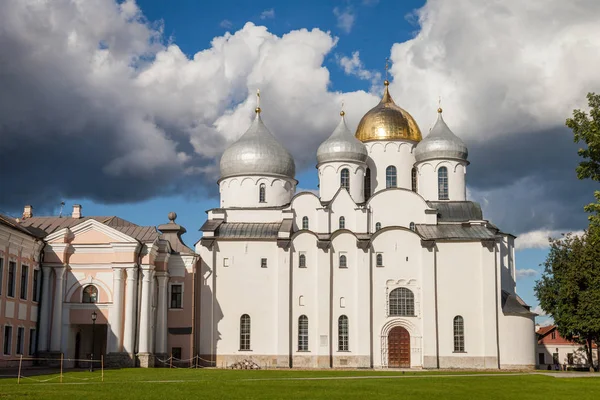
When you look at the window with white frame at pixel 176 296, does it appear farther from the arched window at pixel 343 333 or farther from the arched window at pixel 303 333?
the arched window at pixel 343 333

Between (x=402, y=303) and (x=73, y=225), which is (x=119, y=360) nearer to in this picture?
(x=73, y=225)

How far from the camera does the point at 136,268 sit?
4572 centimetres

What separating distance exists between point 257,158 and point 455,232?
14.1m

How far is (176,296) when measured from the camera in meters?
50.6

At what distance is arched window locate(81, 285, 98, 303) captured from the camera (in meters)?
45.8

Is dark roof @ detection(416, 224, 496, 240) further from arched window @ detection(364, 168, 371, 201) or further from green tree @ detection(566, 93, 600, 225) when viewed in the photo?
green tree @ detection(566, 93, 600, 225)

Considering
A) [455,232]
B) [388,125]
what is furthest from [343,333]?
[388,125]

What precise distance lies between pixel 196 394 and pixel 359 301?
28.3 m

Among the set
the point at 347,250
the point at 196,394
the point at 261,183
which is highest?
the point at 261,183

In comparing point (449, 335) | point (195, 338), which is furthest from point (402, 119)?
point (195, 338)

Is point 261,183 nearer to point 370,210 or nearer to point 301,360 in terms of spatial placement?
point 370,210

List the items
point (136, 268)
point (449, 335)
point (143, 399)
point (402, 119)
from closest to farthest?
1. point (143, 399)
2. point (136, 268)
3. point (449, 335)
4. point (402, 119)

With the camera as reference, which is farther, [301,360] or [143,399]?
[301,360]

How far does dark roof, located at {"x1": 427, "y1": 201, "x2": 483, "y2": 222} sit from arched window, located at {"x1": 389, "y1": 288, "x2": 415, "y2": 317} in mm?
6095
